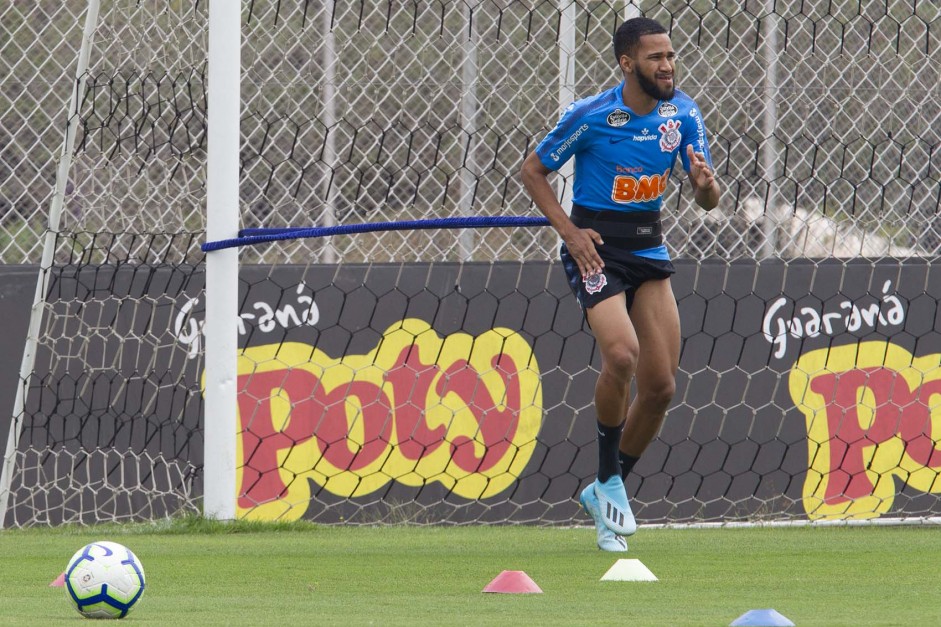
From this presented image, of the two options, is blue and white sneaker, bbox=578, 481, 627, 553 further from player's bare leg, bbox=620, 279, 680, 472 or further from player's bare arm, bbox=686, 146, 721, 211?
player's bare arm, bbox=686, 146, 721, 211

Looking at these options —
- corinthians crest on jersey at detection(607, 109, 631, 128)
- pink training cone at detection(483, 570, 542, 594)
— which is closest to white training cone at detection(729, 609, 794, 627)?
pink training cone at detection(483, 570, 542, 594)

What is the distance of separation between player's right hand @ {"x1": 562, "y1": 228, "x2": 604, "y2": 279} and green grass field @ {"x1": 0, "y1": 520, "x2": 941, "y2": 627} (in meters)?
0.94

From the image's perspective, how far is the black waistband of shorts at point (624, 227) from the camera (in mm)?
4875

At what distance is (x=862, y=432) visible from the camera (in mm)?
6270

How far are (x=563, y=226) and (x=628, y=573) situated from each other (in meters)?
1.29


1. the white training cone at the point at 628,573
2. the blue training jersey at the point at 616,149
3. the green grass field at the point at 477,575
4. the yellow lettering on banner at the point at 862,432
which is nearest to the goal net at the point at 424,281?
the yellow lettering on banner at the point at 862,432

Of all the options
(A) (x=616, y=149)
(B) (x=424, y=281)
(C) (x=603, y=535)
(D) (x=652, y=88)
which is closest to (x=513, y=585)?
(C) (x=603, y=535)

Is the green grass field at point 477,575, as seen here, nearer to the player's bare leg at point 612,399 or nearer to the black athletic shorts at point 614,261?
the player's bare leg at point 612,399

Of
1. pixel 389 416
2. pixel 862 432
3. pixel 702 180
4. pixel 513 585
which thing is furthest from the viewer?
pixel 862 432

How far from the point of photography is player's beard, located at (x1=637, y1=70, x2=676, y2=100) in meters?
4.80

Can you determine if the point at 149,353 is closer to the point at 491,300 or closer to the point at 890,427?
the point at 491,300

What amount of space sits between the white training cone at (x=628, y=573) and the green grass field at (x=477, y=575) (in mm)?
43

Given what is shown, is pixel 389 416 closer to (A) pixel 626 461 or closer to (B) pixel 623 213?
(A) pixel 626 461

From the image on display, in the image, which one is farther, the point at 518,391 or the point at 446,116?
the point at 446,116
